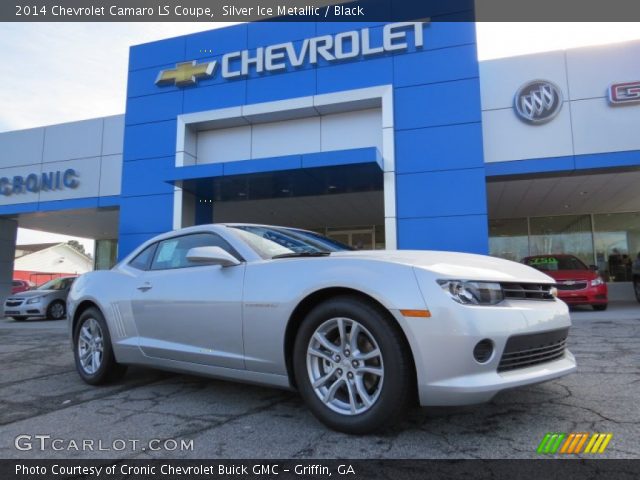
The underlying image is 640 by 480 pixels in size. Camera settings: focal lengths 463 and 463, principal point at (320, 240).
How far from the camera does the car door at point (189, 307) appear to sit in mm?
3277

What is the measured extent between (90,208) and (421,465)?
15.4 metres

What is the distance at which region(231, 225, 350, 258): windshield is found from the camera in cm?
351

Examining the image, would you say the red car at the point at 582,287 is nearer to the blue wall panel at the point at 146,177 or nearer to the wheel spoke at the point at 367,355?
the wheel spoke at the point at 367,355

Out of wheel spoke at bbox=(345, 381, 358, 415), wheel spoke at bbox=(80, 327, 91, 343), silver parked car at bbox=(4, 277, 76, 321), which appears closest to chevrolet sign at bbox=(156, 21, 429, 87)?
silver parked car at bbox=(4, 277, 76, 321)

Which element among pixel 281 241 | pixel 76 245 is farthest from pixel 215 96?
pixel 76 245

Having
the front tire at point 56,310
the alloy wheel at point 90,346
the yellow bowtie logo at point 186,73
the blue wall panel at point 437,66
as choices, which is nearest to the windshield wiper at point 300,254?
the alloy wheel at point 90,346

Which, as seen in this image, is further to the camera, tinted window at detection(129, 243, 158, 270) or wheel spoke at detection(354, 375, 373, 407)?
tinted window at detection(129, 243, 158, 270)

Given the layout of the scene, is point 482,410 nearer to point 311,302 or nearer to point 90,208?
point 311,302

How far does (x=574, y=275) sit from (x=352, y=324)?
393 inches

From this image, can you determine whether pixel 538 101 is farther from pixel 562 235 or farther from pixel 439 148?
pixel 562 235

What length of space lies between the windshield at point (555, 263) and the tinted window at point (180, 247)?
9968mm

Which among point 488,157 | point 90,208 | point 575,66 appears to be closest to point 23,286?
point 90,208

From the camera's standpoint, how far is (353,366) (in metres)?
2.74

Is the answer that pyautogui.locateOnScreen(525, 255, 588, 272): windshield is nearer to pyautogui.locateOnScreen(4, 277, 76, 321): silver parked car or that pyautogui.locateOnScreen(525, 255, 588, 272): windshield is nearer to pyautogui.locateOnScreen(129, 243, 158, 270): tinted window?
pyautogui.locateOnScreen(129, 243, 158, 270): tinted window
